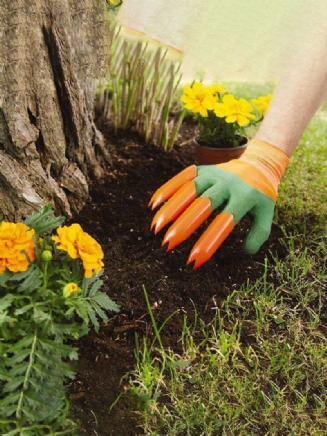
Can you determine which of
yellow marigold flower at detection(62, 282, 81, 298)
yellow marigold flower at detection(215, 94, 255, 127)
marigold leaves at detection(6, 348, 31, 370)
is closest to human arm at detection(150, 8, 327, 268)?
yellow marigold flower at detection(215, 94, 255, 127)

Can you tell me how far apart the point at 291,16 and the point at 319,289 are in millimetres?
947

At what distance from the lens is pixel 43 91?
184 cm

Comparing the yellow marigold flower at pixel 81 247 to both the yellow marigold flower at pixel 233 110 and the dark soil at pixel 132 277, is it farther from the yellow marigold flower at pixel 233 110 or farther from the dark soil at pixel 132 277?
the yellow marigold flower at pixel 233 110

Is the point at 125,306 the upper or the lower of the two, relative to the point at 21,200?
lower

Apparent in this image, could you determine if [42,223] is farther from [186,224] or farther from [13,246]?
[186,224]

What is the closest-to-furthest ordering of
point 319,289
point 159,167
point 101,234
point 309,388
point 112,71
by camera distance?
1. point 309,388
2. point 319,289
3. point 101,234
4. point 159,167
5. point 112,71

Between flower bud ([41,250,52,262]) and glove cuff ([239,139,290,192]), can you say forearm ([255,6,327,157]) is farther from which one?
flower bud ([41,250,52,262])

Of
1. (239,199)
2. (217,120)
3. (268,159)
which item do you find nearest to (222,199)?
(239,199)

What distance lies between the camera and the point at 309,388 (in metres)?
1.58

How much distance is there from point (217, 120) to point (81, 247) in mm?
1263

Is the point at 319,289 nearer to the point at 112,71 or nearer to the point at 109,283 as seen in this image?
the point at 109,283

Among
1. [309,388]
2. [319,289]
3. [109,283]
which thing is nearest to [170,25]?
[109,283]

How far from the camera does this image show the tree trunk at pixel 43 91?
171 centimetres

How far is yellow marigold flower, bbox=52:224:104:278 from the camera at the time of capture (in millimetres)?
1356
